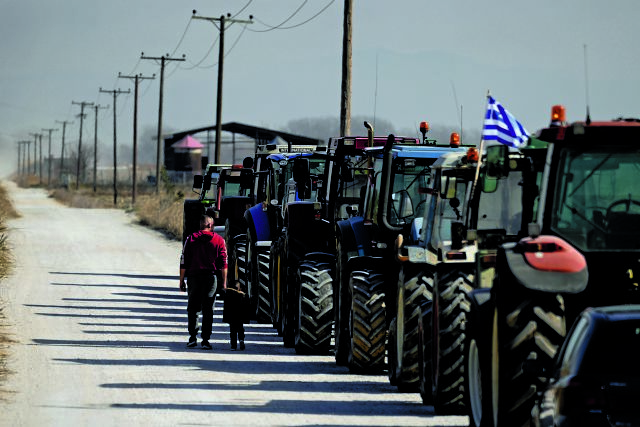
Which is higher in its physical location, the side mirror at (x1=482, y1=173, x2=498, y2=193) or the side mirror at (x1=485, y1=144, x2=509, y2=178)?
the side mirror at (x1=485, y1=144, x2=509, y2=178)

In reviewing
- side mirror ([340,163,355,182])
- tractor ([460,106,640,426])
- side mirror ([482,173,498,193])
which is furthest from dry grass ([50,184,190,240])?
tractor ([460,106,640,426])

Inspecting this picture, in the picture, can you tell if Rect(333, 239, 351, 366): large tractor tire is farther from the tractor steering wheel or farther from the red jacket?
the tractor steering wheel

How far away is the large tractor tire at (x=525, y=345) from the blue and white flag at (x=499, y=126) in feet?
12.4

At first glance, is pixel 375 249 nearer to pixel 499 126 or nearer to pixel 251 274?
pixel 499 126

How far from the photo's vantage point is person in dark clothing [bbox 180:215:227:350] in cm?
1870

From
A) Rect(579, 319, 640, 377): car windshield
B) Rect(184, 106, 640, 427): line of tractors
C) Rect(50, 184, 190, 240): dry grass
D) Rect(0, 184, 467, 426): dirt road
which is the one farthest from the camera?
Rect(50, 184, 190, 240): dry grass

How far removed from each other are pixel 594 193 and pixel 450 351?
8.52 ft

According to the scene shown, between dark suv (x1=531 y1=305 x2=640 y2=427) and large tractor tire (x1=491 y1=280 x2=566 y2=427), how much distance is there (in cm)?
77

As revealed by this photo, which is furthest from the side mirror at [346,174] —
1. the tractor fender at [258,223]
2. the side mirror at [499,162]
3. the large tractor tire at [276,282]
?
the side mirror at [499,162]

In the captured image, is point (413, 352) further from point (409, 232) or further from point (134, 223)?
point (134, 223)

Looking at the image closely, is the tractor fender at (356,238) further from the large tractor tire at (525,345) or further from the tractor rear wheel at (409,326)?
the large tractor tire at (525,345)

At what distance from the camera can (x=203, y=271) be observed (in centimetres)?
1872

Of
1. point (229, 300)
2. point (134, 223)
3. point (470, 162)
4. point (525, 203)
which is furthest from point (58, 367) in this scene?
point (134, 223)

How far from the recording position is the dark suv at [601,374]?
327 inches
